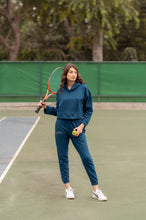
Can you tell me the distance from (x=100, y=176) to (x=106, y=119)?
26.5 feet

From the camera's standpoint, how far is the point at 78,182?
654cm

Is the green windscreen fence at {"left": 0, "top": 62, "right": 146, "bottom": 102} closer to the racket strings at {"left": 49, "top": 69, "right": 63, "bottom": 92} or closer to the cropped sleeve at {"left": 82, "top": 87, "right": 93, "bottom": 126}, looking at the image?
the racket strings at {"left": 49, "top": 69, "right": 63, "bottom": 92}

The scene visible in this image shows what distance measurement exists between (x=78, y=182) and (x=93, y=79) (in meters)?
12.4

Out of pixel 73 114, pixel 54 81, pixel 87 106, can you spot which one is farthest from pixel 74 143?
pixel 54 81

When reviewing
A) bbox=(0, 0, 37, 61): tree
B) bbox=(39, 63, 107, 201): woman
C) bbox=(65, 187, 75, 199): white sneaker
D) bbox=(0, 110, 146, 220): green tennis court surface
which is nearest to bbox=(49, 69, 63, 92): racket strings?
bbox=(39, 63, 107, 201): woman

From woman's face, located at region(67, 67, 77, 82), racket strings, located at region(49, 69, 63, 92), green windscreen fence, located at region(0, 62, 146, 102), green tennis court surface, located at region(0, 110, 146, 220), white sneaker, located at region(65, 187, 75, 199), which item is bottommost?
green tennis court surface, located at region(0, 110, 146, 220)

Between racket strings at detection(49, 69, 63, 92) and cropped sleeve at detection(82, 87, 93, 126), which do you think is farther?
racket strings at detection(49, 69, 63, 92)

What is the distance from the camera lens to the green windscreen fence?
18625mm

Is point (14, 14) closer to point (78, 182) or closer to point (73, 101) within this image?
point (78, 182)

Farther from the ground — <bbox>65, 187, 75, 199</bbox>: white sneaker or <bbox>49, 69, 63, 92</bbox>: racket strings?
<bbox>49, 69, 63, 92</bbox>: racket strings

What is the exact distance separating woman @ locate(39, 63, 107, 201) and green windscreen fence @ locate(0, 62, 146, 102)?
43.0 feet

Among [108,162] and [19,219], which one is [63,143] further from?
[108,162]

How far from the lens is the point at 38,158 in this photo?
27.6ft

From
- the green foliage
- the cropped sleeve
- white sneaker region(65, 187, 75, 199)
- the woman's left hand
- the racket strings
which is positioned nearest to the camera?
the woman's left hand
